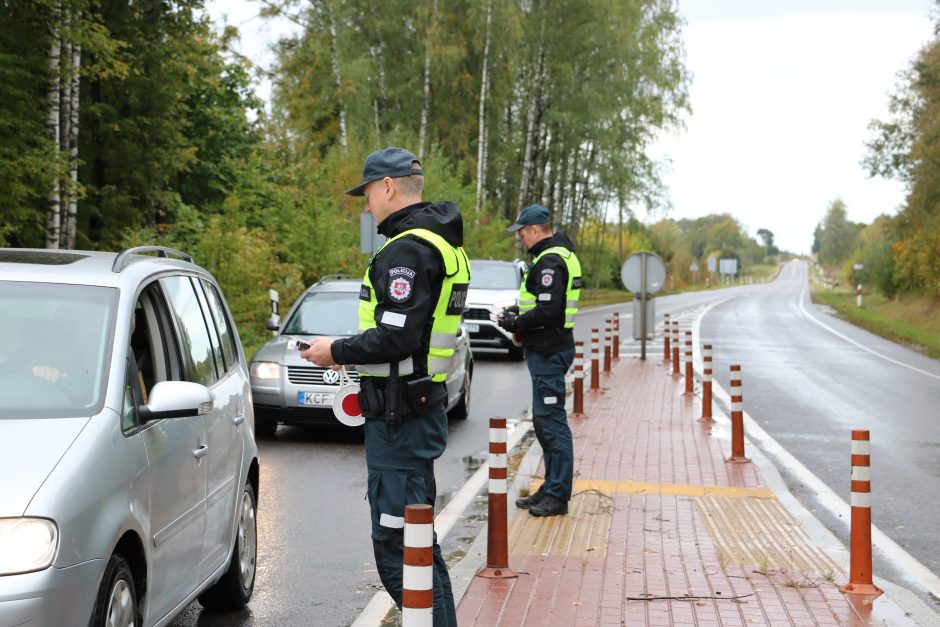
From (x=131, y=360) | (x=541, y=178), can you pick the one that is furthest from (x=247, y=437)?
(x=541, y=178)

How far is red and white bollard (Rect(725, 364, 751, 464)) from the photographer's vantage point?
35.6 ft

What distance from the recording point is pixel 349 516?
28.0ft

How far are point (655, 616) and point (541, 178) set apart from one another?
51154 millimetres

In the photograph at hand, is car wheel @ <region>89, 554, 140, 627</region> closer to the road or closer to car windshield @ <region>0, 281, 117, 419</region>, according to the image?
car windshield @ <region>0, 281, 117, 419</region>

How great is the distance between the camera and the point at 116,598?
13.2 feet

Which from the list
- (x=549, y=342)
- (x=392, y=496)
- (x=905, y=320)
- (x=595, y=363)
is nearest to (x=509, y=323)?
(x=549, y=342)

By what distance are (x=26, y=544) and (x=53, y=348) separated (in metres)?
1.18

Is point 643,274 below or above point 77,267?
below

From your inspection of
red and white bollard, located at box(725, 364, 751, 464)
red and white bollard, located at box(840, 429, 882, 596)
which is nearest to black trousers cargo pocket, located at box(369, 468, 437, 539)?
red and white bollard, located at box(840, 429, 882, 596)

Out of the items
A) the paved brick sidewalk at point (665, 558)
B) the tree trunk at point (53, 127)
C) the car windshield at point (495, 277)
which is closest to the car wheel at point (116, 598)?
the paved brick sidewalk at point (665, 558)

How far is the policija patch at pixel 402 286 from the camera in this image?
4.36m

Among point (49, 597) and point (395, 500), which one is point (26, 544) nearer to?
point (49, 597)

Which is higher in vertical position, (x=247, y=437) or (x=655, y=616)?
(x=247, y=437)

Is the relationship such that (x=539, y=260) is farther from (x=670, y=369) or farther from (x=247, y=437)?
(x=670, y=369)
